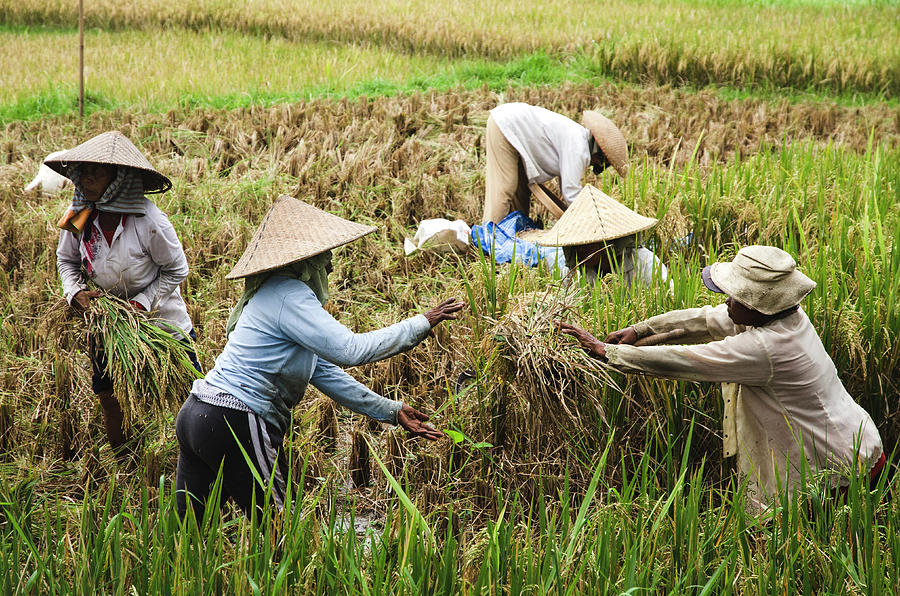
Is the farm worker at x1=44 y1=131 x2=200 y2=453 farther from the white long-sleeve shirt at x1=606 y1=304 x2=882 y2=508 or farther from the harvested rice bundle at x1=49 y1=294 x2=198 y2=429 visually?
the white long-sleeve shirt at x1=606 y1=304 x2=882 y2=508

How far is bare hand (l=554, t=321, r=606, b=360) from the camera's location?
2.70 metres

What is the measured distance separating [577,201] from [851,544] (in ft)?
5.89

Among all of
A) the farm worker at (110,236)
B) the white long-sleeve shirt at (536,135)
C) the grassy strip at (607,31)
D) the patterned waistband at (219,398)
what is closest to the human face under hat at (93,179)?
the farm worker at (110,236)

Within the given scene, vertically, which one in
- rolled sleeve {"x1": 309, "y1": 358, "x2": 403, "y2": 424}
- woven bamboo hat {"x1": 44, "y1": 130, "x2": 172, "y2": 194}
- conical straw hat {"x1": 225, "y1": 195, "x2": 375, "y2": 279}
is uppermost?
woven bamboo hat {"x1": 44, "y1": 130, "x2": 172, "y2": 194}

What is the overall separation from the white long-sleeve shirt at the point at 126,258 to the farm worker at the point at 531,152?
7.40 feet

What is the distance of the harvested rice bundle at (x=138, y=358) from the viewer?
3086mm

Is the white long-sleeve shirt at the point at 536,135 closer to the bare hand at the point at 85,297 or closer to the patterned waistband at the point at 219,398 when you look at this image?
the bare hand at the point at 85,297

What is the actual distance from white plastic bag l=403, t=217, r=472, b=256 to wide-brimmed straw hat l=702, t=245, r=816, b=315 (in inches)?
94.5

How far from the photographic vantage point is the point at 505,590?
85.2 inches

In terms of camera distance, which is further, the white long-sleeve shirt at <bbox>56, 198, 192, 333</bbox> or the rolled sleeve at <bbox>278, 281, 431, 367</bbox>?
the white long-sleeve shirt at <bbox>56, 198, 192, 333</bbox>

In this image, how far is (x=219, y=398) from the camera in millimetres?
2654

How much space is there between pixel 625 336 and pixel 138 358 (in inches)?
69.7

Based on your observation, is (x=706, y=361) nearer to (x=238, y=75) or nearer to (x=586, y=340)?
(x=586, y=340)

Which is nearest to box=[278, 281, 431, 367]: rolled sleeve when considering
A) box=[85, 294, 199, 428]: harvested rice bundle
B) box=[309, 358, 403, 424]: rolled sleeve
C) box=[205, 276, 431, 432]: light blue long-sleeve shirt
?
box=[205, 276, 431, 432]: light blue long-sleeve shirt
